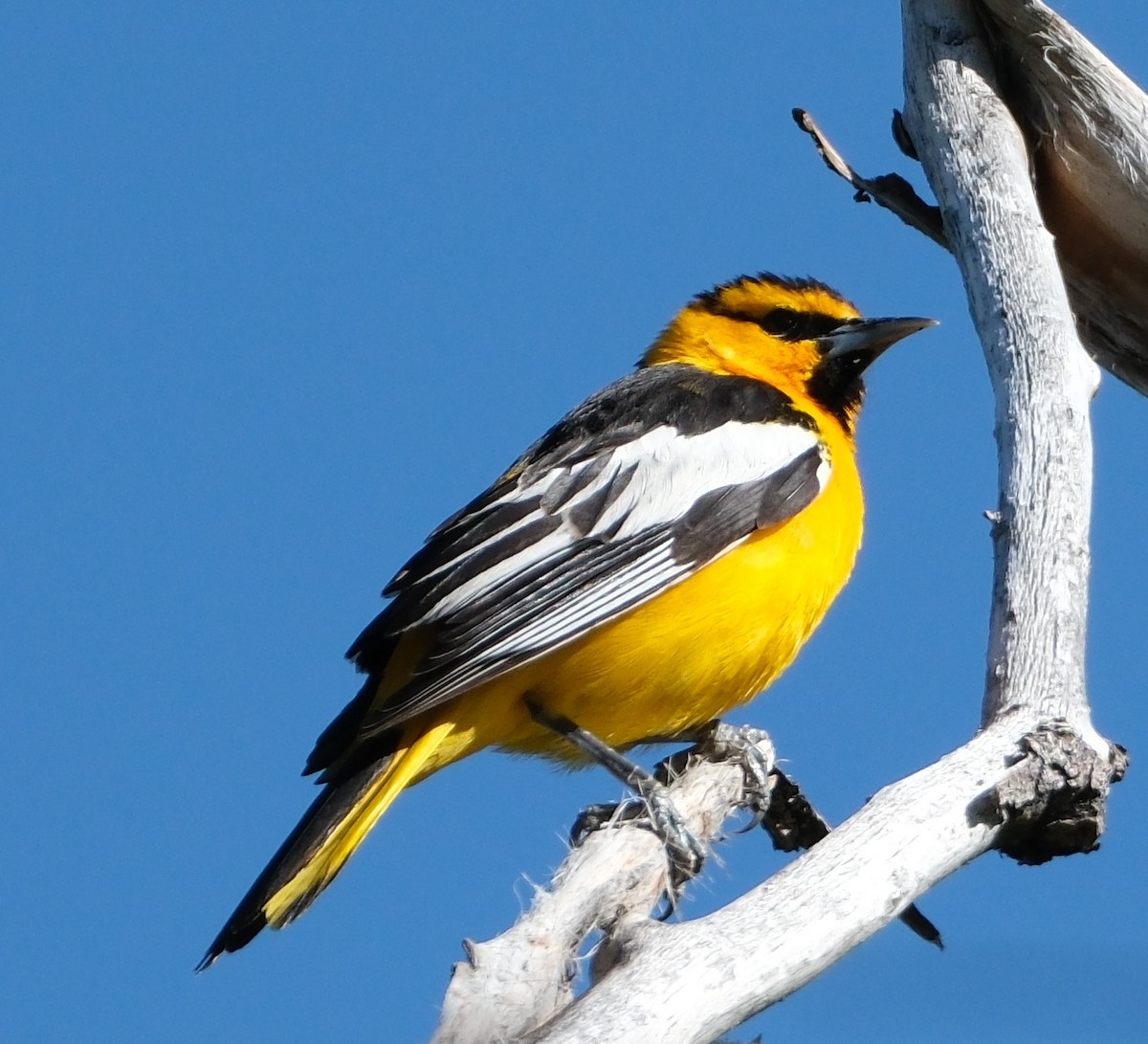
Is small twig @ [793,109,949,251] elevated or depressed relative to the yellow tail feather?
elevated

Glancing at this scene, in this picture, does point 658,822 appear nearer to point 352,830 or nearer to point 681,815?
point 681,815

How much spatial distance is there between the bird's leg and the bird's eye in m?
1.78

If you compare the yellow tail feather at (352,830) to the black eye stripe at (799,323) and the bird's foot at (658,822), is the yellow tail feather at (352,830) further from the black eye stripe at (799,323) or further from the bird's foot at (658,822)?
the black eye stripe at (799,323)

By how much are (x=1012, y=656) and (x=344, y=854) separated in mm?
1713

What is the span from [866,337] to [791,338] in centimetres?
29

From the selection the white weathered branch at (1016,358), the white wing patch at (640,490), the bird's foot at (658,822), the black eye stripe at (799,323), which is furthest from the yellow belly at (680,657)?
the black eye stripe at (799,323)

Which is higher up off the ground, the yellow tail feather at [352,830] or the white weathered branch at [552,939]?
the yellow tail feather at [352,830]

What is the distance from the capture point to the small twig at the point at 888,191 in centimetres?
489

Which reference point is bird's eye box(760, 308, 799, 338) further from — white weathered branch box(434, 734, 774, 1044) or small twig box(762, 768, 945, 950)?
white weathered branch box(434, 734, 774, 1044)

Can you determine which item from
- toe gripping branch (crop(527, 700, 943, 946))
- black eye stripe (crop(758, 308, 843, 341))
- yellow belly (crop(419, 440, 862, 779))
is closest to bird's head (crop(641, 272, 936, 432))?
black eye stripe (crop(758, 308, 843, 341))

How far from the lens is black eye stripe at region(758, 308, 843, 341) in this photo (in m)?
5.69

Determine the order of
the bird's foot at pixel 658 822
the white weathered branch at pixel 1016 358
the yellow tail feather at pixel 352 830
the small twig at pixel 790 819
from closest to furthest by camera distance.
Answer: the white weathered branch at pixel 1016 358 < the bird's foot at pixel 658 822 < the yellow tail feather at pixel 352 830 < the small twig at pixel 790 819

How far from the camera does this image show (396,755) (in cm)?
428

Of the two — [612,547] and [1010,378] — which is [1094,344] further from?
[612,547]
